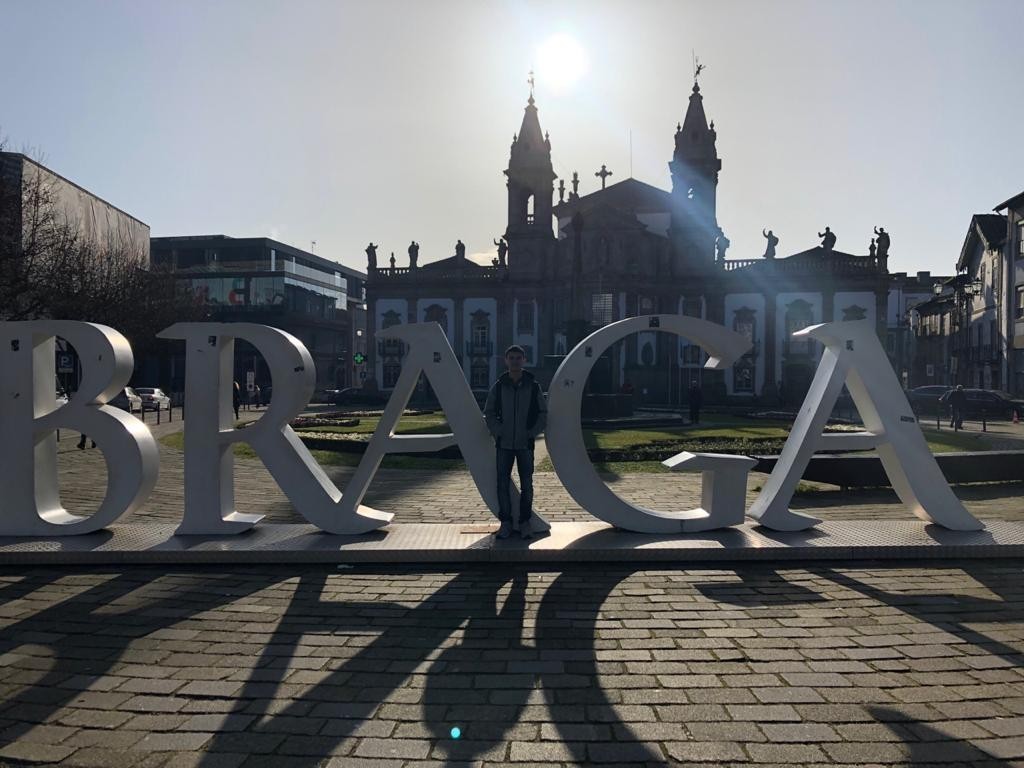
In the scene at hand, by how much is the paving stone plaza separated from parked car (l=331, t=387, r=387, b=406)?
1713 inches

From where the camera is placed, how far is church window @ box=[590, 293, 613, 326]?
51.2 metres

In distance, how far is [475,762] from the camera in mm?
3064

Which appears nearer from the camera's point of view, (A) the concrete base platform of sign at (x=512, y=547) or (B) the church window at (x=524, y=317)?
(A) the concrete base platform of sign at (x=512, y=547)

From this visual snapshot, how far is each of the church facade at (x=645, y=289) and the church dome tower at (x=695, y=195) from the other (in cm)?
8

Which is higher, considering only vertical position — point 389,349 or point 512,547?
point 389,349

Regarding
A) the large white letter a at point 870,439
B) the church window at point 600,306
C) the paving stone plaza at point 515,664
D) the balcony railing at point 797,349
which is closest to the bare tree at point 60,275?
the paving stone plaza at point 515,664

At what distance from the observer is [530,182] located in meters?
55.5

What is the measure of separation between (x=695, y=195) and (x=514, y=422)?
168ft

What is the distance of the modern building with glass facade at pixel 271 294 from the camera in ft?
217

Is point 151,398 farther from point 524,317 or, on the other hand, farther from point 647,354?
point 647,354

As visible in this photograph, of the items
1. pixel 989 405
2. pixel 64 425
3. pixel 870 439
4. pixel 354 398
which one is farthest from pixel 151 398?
pixel 989 405

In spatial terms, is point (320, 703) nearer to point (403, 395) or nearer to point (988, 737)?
point (988, 737)

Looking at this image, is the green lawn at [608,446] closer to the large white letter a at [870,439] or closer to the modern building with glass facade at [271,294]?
the large white letter a at [870,439]

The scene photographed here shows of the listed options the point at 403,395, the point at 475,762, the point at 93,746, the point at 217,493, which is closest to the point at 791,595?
the point at 475,762
